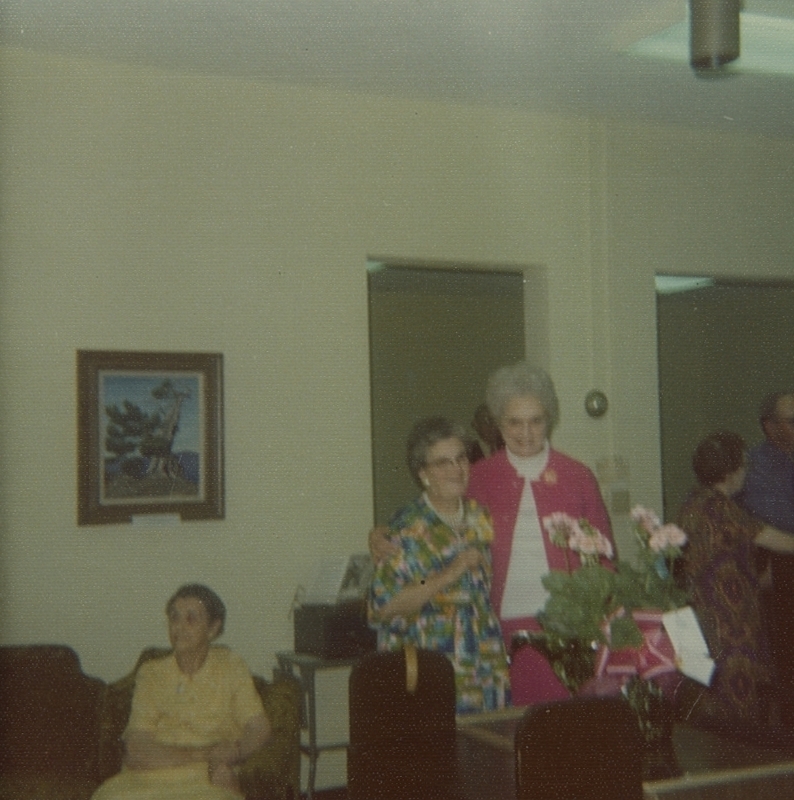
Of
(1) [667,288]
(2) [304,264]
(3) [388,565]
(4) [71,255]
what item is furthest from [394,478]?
(3) [388,565]

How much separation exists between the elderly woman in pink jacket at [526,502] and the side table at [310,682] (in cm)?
108

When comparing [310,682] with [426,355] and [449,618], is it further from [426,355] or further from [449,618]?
[426,355]

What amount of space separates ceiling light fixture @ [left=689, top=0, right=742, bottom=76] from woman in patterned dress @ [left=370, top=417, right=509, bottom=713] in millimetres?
1340

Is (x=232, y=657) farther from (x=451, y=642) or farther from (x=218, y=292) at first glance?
(x=218, y=292)

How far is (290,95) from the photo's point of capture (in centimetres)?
434

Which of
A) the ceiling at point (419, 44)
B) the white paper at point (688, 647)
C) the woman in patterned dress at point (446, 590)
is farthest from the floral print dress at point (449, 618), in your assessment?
the ceiling at point (419, 44)

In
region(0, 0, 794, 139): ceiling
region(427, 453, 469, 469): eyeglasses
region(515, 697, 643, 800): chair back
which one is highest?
region(0, 0, 794, 139): ceiling

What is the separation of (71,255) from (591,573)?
2513 millimetres

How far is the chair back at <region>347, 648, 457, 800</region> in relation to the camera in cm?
247

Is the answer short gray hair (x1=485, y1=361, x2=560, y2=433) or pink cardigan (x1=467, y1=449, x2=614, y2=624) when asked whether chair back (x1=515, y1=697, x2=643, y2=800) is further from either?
short gray hair (x1=485, y1=361, x2=560, y2=433)

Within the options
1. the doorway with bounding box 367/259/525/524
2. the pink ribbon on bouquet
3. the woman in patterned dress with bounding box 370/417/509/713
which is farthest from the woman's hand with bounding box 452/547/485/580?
the doorway with bounding box 367/259/525/524

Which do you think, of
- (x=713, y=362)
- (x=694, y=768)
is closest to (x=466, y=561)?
(x=694, y=768)

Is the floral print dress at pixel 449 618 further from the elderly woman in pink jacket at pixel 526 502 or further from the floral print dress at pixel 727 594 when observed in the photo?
the floral print dress at pixel 727 594

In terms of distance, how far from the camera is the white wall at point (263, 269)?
12.7 ft
